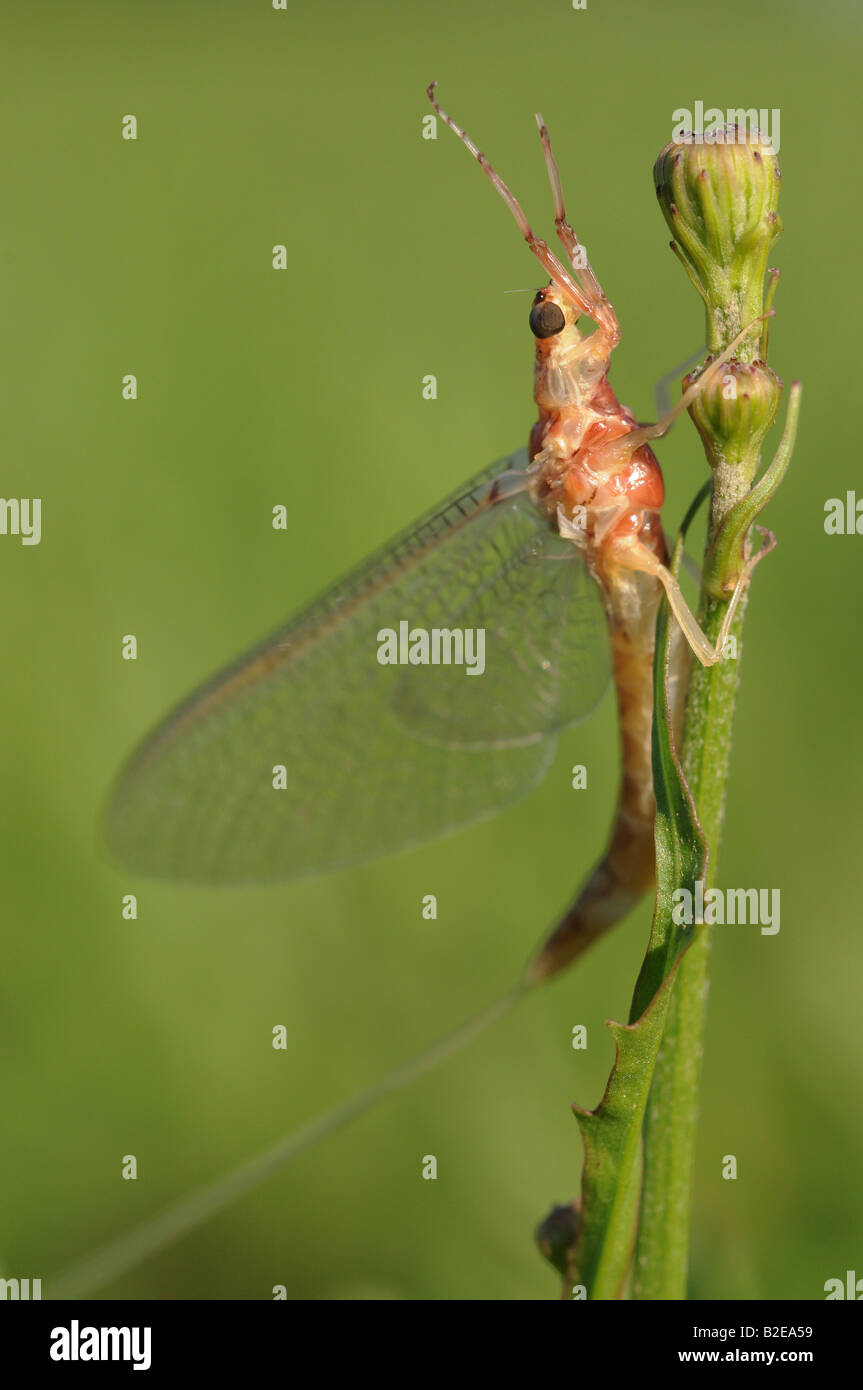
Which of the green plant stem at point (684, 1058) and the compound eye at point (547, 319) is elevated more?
the compound eye at point (547, 319)

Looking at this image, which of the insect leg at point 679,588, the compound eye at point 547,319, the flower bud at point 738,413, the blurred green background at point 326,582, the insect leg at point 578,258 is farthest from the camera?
the blurred green background at point 326,582

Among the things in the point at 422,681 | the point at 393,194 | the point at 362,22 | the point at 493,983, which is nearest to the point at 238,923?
the point at 493,983

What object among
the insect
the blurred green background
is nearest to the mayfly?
the insect

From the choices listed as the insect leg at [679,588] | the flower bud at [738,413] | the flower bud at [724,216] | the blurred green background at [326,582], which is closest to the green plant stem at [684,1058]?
the insect leg at [679,588]

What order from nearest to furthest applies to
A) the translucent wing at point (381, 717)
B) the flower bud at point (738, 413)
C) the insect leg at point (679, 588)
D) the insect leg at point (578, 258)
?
the flower bud at point (738, 413), the insect leg at point (679, 588), the insect leg at point (578, 258), the translucent wing at point (381, 717)

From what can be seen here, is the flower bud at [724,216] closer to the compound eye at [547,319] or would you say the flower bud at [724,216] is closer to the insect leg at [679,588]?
the insect leg at [679,588]

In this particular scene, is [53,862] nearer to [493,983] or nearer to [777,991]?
[493,983]

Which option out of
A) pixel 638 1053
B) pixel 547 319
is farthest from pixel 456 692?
pixel 638 1053
